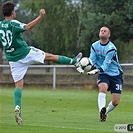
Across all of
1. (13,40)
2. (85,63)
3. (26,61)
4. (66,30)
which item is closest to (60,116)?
(85,63)

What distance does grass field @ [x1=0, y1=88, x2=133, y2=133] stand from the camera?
36.3ft

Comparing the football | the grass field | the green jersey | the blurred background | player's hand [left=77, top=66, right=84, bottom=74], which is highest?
the blurred background

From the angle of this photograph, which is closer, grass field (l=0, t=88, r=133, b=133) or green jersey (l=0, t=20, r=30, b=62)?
grass field (l=0, t=88, r=133, b=133)

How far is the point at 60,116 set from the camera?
1438cm

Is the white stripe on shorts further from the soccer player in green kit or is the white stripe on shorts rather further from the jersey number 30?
the jersey number 30

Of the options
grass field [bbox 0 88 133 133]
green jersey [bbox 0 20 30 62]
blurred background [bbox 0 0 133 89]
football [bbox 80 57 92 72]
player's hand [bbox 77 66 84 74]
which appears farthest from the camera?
blurred background [bbox 0 0 133 89]

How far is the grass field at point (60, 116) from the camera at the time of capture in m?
11.1

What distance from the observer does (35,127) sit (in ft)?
37.4

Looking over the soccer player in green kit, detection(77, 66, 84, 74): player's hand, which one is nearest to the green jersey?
the soccer player in green kit

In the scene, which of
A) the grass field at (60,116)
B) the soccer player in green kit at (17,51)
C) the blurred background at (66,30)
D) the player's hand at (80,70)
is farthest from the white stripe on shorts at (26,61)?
the blurred background at (66,30)

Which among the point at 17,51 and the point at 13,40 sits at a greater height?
the point at 13,40

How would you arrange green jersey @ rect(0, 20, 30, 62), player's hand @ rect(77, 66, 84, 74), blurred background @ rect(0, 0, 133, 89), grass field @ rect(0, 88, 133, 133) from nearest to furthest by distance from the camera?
grass field @ rect(0, 88, 133, 133), green jersey @ rect(0, 20, 30, 62), player's hand @ rect(77, 66, 84, 74), blurred background @ rect(0, 0, 133, 89)

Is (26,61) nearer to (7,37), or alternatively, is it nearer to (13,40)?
(13,40)

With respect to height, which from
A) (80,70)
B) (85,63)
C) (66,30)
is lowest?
(80,70)
